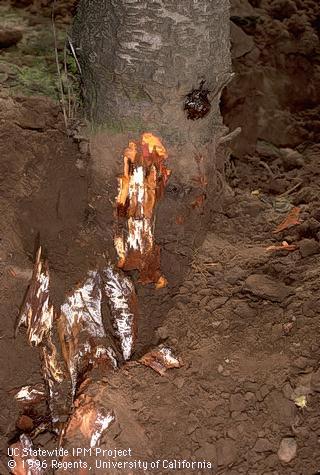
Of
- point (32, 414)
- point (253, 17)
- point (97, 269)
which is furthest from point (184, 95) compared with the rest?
point (253, 17)

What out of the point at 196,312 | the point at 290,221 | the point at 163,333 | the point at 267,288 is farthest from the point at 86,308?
the point at 290,221

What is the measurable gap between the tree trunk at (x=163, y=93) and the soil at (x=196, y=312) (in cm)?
4

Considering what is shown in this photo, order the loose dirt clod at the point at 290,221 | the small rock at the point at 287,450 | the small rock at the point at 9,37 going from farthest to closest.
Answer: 1. the small rock at the point at 9,37
2. the loose dirt clod at the point at 290,221
3. the small rock at the point at 287,450

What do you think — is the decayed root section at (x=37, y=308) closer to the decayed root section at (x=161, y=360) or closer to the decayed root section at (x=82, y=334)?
the decayed root section at (x=82, y=334)

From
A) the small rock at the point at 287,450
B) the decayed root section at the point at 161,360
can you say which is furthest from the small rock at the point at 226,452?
the decayed root section at the point at 161,360

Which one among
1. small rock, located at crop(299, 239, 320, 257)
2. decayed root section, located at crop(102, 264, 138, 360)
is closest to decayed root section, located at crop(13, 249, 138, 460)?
decayed root section, located at crop(102, 264, 138, 360)

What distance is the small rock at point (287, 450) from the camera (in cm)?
159

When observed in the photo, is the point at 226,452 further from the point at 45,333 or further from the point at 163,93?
the point at 163,93

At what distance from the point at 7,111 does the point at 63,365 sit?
1.02 metres

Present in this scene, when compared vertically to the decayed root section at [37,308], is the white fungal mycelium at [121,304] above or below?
below

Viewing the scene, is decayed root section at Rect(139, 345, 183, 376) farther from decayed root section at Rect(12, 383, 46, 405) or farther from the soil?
decayed root section at Rect(12, 383, 46, 405)

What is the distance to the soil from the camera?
1634 mm

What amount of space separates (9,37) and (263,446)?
217 cm

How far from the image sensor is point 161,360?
1826 millimetres
